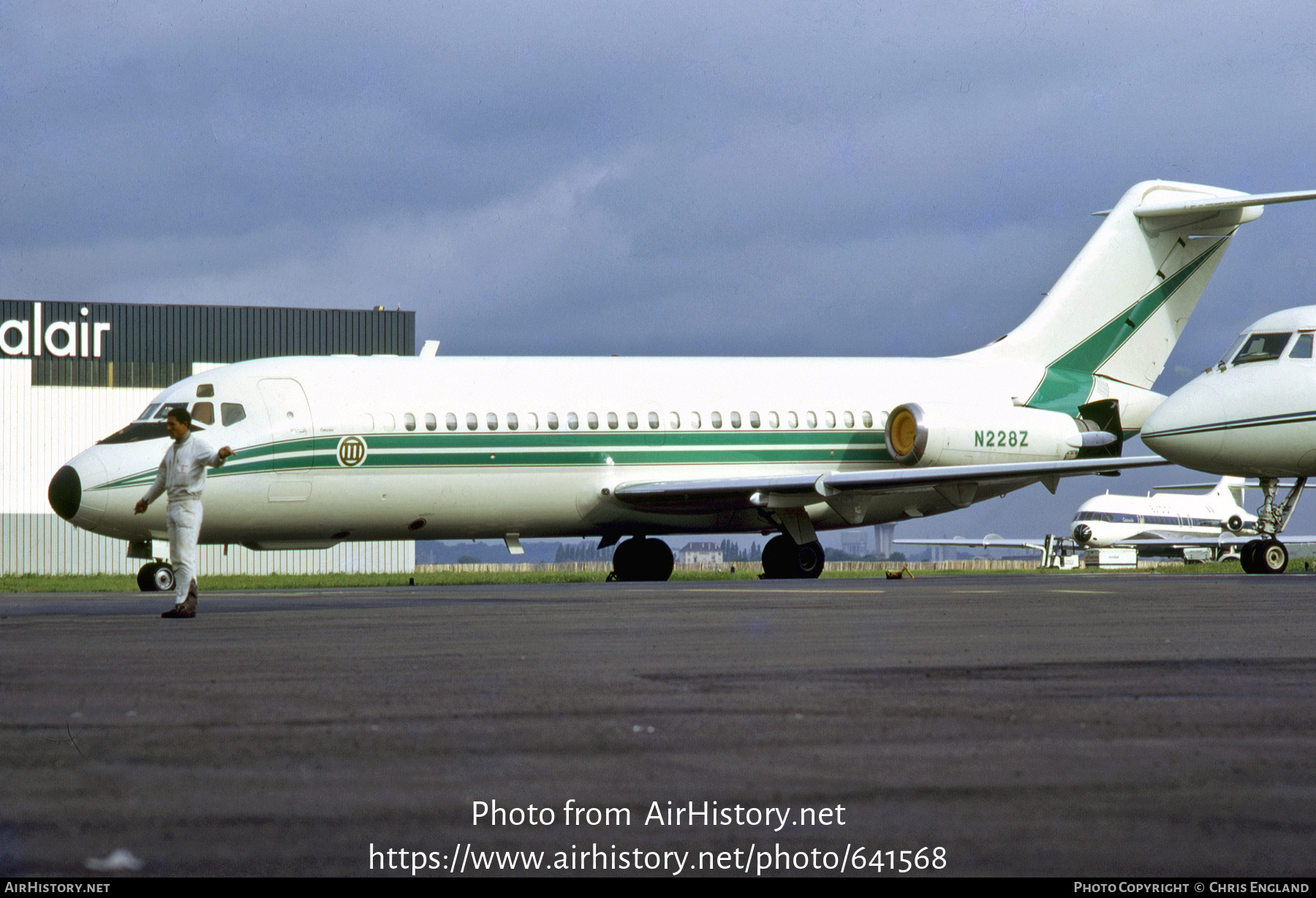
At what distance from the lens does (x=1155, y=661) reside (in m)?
7.88

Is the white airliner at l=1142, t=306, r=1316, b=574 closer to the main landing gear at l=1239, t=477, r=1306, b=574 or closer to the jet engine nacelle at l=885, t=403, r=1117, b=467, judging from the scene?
the main landing gear at l=1239, t=477, r=1306, b=574

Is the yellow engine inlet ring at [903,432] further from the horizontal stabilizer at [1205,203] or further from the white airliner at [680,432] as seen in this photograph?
the horizontal stabilizer at [1205,203]

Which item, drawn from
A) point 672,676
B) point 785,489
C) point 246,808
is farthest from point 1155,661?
point 785,489

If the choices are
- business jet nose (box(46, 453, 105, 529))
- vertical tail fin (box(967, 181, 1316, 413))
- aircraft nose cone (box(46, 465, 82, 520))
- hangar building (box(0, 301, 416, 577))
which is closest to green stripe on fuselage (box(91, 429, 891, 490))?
business jet nose (box(46, 453, 105, 529))

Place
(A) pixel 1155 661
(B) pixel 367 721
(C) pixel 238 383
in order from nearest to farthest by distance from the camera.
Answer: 1. (B) pixel 367 721
2. (A) pixel 1155 661
3. (C) pixel 238 383

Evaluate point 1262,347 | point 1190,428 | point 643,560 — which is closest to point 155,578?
point 643,560

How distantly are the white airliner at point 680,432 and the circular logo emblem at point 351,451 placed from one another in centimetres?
3

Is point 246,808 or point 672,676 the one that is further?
point 672,676

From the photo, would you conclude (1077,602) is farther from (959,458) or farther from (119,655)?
(959,458)

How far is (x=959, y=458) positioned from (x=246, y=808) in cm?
2390

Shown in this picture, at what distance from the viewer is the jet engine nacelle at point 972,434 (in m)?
26.7

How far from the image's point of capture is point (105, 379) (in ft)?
154

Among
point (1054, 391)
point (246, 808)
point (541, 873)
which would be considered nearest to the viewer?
point (541, 873)

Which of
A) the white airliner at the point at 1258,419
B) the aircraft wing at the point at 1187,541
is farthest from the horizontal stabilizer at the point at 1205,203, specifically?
the aircraft wing at the point at 1187,541
